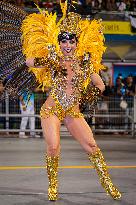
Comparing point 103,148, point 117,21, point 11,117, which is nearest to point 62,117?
point 103,148

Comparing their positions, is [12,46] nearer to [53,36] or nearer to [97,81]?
[53,36]

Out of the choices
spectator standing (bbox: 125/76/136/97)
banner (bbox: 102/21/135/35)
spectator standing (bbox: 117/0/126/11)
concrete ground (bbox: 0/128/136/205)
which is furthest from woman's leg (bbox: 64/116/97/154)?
spectator standing (bbox: 117/0/126/11)

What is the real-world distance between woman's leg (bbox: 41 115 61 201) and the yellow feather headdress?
373mm

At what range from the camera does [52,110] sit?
4.90 m

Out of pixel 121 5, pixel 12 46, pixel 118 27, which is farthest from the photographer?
pixel 121 5

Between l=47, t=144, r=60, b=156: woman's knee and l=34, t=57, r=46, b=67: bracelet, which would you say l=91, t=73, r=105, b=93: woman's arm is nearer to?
l=34, t=57, r=46, b=67: bracelet

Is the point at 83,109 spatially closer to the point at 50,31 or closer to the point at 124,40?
the point at 50,31

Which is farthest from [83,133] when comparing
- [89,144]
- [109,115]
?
[109,115]

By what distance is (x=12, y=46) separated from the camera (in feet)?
17.1

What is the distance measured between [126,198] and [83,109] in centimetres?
96

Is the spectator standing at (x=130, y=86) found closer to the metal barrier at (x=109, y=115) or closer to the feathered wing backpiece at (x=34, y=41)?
the metal barrier at (x=109, y=115)

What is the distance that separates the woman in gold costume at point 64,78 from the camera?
4.88 metres

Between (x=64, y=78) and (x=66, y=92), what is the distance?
0.14 m

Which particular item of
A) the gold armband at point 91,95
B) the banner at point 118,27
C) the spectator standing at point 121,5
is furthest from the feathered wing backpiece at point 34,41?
the spectator standing at point 121,5
